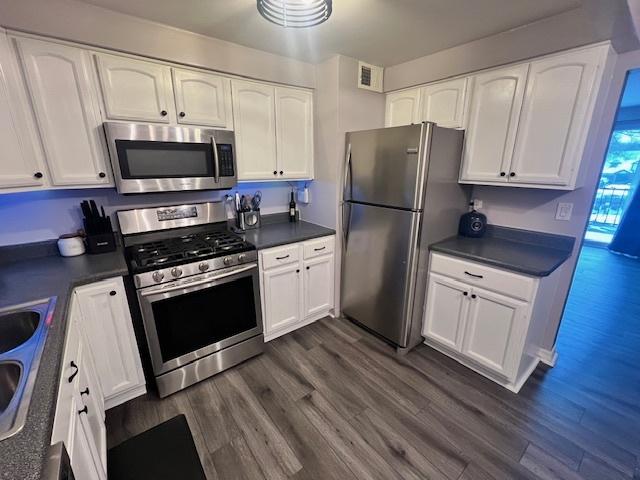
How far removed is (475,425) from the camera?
5.58 feet

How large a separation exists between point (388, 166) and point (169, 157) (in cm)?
158

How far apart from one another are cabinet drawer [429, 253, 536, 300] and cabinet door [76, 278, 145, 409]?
216cm

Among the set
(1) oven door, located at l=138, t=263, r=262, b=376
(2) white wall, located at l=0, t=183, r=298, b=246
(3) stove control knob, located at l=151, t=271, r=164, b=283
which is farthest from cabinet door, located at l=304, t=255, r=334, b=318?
(2) white wall, located at l=0, t=183, r=298, b=246

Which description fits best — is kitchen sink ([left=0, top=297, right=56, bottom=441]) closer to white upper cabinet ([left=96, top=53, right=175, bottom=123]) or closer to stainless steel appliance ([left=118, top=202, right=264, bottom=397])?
stainless steel appliance ([left=118, top=202, right=264, bottom=397])

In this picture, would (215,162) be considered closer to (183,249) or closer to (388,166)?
(183,249)

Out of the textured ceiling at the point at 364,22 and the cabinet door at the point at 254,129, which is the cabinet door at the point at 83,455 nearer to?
the cabinet door at the point at 254,129

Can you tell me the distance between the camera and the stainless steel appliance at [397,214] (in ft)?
6.55

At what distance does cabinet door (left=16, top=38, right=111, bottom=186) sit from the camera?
60.1 inches

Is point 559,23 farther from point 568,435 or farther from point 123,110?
point 123,110

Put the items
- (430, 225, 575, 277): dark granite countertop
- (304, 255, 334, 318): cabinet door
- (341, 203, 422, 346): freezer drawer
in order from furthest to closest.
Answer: (304, 255, 334, 318): cabinet door
(341, 203, 422, 346): freezer drawer
(430, 225, 575, 277): dark granite countertop

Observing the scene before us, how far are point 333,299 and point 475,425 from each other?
1480 millimetres

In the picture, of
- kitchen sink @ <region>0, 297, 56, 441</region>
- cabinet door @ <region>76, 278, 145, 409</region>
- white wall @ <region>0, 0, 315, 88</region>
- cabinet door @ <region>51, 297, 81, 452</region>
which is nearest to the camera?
kitchen sink @ <region>0, 297, 56, 441</region>

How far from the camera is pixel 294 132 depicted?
2518 mm

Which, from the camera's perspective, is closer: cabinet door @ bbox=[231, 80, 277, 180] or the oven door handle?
the oven door handle
